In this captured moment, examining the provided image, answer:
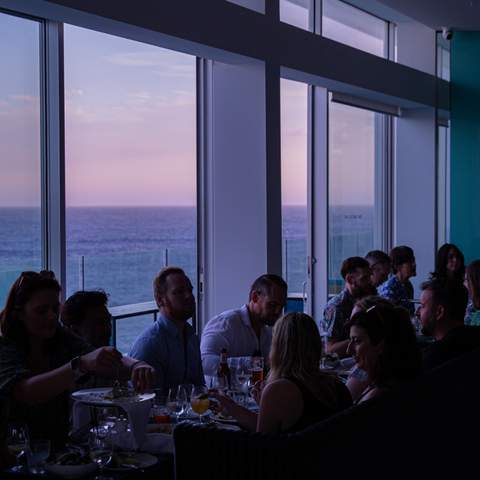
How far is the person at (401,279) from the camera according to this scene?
7.42 m

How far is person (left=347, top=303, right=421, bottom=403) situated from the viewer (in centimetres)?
347

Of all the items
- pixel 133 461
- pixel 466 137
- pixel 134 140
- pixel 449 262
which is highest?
pixel 466 137

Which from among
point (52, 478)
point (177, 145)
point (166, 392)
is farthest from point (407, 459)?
point (177, 145)

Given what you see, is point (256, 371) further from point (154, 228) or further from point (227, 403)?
point (154, 228)

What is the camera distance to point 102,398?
324 centimetres

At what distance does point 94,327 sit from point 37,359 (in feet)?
1.81

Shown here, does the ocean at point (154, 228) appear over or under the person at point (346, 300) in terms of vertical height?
over

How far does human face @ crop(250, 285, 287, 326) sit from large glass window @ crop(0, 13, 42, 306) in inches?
55.0

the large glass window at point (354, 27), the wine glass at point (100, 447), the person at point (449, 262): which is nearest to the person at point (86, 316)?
the wine glass at point (100, 447)

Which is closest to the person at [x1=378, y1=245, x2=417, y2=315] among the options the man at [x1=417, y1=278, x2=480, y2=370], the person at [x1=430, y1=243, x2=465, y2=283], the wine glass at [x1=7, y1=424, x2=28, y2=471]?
the person at [x1=430, y1=243, x2=465, y2=283]

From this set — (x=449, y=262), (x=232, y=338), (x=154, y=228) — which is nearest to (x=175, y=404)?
(x=232, y=338)

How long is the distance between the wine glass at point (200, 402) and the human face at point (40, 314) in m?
0.69

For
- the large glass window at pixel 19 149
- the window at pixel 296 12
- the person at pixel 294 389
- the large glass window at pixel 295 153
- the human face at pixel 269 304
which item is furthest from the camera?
the large glass window at pixel 295 153

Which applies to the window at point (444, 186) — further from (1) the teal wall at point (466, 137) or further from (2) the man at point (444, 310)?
(2) the man at point (444, 310)
